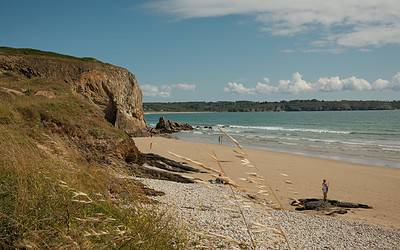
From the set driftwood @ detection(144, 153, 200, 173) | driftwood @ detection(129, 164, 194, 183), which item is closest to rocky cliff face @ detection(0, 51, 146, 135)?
driftwood @ detection(144, 153, 200, 173)

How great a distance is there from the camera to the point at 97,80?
44.7 metres

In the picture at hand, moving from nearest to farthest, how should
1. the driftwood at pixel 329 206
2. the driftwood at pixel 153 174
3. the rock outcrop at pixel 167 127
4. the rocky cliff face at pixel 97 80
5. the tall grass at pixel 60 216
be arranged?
1. the tall grass at pixel 60 216
2. the driftwood at pixel 329 206
3. the driftwood at pixel 153 174
4. the rocky cliff face at pixel 97 80
5. the rock outcrop at pixel 167 127

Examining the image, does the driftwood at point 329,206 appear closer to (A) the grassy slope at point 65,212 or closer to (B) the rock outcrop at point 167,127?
(A) the grassy slope at point 65,212

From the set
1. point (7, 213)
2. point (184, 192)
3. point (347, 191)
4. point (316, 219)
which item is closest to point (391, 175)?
point (347, 191)

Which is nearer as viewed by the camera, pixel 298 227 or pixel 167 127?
pixel 298 227

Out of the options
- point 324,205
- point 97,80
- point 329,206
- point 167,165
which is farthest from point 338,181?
point 97,80

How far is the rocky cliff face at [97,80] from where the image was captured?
37.9 metres

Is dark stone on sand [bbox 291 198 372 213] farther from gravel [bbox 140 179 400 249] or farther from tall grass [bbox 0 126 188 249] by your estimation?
tall grass [bbox 0 126 188 249]

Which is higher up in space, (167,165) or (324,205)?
(167,165)

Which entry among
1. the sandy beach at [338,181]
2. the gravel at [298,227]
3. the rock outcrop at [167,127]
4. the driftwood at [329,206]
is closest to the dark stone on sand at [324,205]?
the driftwood at [329,206]

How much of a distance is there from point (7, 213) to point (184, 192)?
40.5 ft

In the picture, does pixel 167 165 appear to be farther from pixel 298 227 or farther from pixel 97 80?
pixel 97 80

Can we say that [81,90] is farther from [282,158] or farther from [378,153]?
[378,153]

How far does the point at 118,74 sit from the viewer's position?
Result: 167 feet
